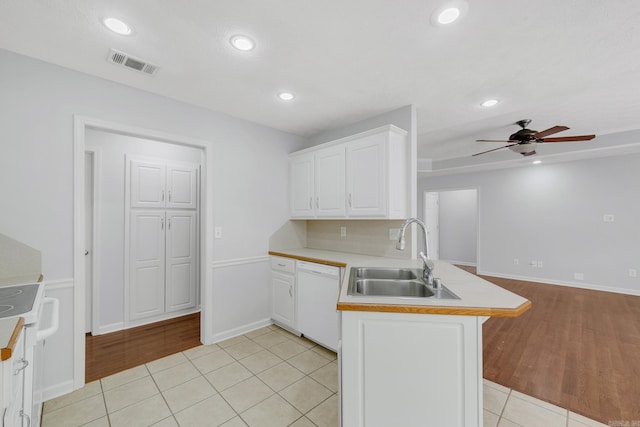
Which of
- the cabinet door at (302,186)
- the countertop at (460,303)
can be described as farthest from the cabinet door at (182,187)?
the countertop at (460,303)

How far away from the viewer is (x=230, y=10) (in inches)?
56.2

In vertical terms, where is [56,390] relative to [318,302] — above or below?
below

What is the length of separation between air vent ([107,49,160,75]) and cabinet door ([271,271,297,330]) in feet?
7.27

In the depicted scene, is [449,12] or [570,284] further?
[570,284]

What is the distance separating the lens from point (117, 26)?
155 centimetres

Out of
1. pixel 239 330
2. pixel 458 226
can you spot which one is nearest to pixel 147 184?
pixel 239 330

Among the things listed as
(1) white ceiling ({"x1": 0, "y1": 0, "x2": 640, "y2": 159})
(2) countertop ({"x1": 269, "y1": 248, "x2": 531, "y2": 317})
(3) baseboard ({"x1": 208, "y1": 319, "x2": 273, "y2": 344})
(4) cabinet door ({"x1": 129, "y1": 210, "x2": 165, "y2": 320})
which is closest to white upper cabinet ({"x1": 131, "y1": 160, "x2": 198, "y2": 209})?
(4) cabinet door ({"x1": 129, "y1": 210, "x2": 165, "y2": 320})

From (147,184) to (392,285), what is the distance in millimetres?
3089

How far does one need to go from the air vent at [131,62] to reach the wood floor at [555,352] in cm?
246

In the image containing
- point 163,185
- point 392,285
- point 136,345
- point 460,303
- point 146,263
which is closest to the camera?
point 460,303

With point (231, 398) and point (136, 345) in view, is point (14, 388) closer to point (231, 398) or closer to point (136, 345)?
point (231, 398)

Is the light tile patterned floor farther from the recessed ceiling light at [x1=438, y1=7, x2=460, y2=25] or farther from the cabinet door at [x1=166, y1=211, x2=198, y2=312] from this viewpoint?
the recessed ceiling light at [x1=438, y1=7, x2=460, y2=25]

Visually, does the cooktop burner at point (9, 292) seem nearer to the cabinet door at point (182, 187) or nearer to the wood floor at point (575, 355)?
the cabinet door at point (182, 187)

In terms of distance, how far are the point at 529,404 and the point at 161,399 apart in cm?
262
